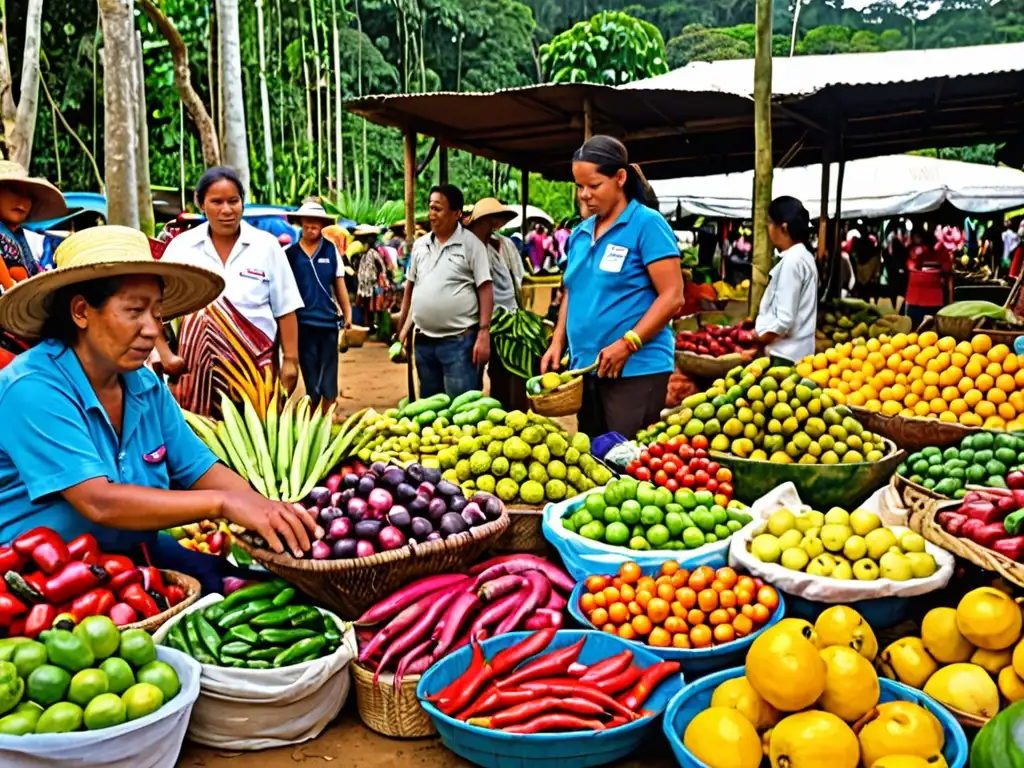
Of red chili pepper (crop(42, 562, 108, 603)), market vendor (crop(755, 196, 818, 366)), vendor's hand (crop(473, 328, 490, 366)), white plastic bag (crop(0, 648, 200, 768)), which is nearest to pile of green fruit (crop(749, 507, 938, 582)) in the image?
white plastic bag (crop(0, 648, 200, 768))

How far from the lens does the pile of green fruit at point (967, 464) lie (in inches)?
132

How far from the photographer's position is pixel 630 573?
293 cm

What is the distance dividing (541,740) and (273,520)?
3.47ft

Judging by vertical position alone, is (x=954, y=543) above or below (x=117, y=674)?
above

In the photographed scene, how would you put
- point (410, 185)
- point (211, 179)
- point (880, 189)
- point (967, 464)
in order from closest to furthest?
point (967, 464) → point (211, 179) → point (410, 185) → point (880, 189)

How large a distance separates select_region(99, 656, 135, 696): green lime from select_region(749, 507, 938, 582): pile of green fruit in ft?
6.41

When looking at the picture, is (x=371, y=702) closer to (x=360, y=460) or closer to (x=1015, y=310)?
(x=360, y=460)

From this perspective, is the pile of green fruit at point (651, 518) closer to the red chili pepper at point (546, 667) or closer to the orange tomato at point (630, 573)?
the orange tomato at point (630, 573)

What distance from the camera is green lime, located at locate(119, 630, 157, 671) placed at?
2293mm

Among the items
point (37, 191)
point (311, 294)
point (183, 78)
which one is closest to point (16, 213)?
point (37, 191)

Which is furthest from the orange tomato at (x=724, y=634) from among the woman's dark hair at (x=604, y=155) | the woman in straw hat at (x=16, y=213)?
the woman in straw hat at (x=16, y=213)

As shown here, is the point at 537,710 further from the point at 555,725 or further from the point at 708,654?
the point at 708,654

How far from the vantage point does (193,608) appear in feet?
8.79

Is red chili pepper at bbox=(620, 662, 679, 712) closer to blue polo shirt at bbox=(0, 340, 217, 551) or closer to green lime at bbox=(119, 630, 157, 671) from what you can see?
green lime at bbox=(119, 630, 157, 671)
